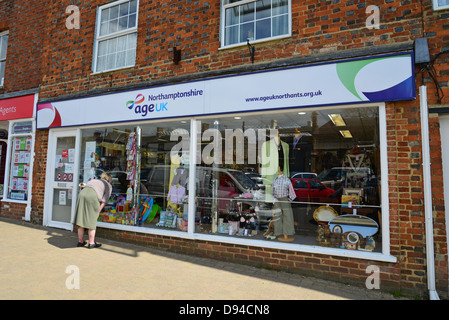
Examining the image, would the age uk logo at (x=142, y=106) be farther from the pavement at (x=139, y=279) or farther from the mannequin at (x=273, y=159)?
the pavement at (x=139, y=279)

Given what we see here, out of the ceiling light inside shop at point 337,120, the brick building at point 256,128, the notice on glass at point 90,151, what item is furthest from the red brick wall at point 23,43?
the ceiling light inside shop at point 337,120

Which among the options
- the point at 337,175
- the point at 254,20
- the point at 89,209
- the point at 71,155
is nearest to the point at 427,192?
the point at 337,175

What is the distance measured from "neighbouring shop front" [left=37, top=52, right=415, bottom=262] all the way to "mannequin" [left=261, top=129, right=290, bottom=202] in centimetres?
2

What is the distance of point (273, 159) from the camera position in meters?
5.54

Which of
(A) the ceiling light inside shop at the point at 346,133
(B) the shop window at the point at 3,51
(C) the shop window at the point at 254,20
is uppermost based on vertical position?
(B) the shop window at the point at 3,51

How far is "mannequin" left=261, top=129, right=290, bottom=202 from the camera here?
18.1 ft

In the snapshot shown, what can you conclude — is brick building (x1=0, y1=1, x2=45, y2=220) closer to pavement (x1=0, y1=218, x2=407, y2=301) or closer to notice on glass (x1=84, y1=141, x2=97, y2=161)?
notice on glass (x1=84, y1=141, x2=97, y2=161)

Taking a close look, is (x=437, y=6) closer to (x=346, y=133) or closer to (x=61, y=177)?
(x=346, y=133)

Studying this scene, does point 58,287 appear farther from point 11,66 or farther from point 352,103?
point 11,66

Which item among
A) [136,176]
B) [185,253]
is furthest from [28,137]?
[185,253]

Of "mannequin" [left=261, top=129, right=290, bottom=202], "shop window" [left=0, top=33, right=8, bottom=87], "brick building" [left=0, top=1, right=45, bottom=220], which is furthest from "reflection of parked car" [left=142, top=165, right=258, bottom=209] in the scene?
"shop window" [left=0, top=33, right=8, bottom=87]

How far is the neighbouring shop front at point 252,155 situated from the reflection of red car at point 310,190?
0.07 ft

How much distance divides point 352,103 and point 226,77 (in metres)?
Answer: 2.18

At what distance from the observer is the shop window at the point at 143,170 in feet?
19.9
